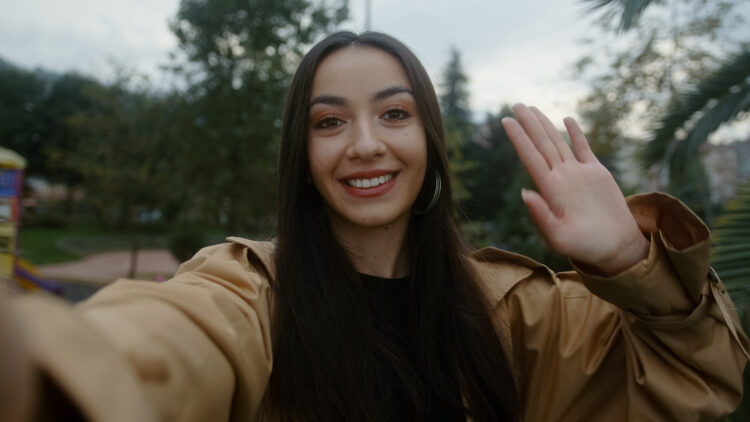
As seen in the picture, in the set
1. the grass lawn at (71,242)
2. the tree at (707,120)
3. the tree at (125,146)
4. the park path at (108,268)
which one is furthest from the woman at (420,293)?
the grass lawn at (71,242)

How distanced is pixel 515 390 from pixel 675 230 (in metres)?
0.64

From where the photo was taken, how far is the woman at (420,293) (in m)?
1.25

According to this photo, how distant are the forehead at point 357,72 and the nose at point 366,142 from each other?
11 centimetres

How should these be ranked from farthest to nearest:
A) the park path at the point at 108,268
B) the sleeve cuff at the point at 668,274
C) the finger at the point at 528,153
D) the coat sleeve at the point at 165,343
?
the park path at the point at 108,268
the finger at the point at 528,153
the sleeve cuff at the point at 668,274
the coat sleeve at the point at 165,343

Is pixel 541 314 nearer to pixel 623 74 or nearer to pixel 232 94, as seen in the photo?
pixel 232 94

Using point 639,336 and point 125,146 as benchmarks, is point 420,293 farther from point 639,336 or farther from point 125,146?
point 125,146

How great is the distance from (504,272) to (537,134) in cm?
52

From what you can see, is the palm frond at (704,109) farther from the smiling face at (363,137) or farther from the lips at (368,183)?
the lips at (368,183)

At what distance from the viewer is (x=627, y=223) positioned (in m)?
1.30

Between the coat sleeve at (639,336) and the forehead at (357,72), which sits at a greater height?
the forehead at (357,72)

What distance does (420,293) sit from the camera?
1695 mm

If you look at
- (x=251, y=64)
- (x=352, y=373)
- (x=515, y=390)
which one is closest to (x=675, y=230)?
(x=515, y=390)

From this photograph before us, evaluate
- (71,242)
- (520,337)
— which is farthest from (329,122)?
(71,242)

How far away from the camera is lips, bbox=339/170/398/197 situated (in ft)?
5.37
